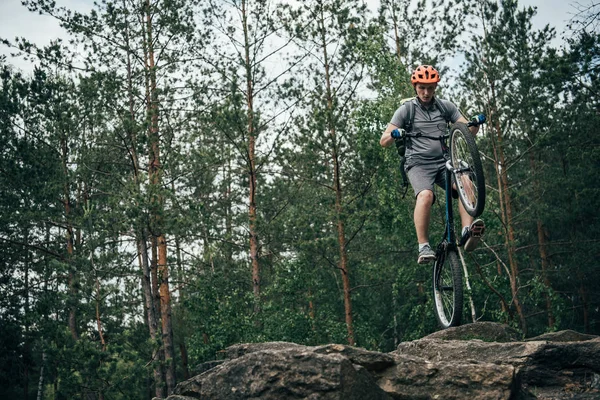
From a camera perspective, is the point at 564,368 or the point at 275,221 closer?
the point at 564,368

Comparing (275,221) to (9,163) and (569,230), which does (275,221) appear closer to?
(9,163)

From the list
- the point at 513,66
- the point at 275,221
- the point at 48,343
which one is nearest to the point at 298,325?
the point at 275,221

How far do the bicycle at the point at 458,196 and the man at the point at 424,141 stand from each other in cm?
11

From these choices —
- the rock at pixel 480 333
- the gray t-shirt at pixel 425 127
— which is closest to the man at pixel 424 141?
the gray t-shirt at pixel 425 127

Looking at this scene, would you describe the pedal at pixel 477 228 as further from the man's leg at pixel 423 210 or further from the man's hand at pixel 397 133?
the man's hand at pixel 397 133

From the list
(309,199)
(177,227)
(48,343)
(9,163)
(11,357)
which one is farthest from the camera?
(11,357)

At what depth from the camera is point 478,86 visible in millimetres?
16562

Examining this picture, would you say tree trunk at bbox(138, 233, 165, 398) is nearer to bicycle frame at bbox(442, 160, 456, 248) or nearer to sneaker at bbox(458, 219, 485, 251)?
bicycle frame at bbox(442, 160, 456, 248)

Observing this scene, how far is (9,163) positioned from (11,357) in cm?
931

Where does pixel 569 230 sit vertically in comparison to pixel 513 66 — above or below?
below

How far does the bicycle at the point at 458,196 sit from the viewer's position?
539 centimetres

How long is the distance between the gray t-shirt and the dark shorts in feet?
0.14

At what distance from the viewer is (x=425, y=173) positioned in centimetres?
612

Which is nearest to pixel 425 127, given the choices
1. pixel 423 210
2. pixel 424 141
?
pixel 424 141
